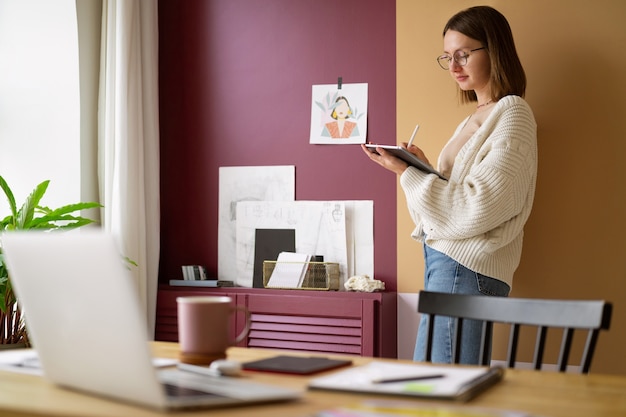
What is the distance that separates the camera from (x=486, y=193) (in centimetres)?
237

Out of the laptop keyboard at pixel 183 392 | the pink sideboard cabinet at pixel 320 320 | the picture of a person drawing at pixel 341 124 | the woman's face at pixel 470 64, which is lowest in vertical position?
the pink sideboard cabinet at pixel 320 320

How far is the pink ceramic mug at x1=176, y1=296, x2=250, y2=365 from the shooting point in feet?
4.06

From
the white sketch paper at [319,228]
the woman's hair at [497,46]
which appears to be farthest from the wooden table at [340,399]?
the white sketch paper at [319,228]

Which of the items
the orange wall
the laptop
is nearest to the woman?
the orange wall

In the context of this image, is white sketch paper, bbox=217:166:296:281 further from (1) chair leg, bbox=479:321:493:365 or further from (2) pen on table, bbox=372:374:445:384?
(2) pen on table, bbox=372:374:445:384

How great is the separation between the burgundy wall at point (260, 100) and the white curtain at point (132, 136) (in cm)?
14

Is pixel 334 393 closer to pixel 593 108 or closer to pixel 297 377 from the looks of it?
pixel 297 377

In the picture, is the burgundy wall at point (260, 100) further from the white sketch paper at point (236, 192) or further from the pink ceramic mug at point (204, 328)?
the pink ceramic mug at point (204, 328)

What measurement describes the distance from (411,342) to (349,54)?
4.11ft

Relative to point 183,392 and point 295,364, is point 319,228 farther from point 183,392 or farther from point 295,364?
point 183,392

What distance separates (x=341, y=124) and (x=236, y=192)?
58 centimetres

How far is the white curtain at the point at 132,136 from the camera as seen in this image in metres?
3.32

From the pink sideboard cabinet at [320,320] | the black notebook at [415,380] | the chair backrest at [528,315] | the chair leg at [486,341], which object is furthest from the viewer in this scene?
the pink sideboard cabinet at [320,320]

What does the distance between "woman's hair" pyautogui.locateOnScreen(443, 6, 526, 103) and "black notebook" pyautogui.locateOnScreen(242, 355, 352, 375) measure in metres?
1.58
